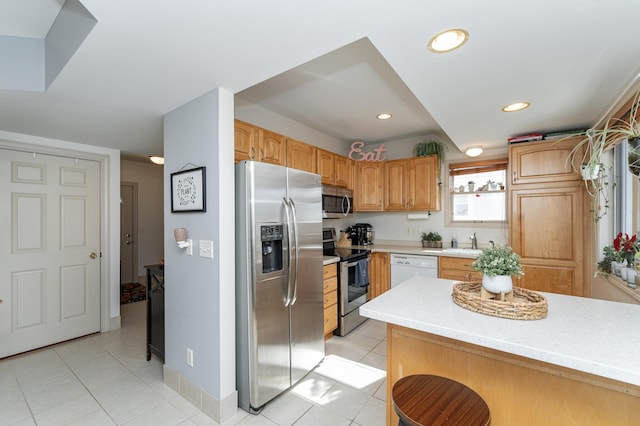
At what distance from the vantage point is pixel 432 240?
4012 mm

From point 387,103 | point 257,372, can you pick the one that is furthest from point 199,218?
point 387,103

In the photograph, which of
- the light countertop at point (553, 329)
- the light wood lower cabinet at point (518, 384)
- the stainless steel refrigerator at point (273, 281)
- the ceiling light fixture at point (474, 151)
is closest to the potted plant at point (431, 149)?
the ceiling light fixture at point (474, 151)

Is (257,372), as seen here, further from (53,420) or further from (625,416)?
(625,416)

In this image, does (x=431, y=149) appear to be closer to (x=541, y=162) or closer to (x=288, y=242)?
(x=541, y=162)

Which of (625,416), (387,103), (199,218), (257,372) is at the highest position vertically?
(387,103)

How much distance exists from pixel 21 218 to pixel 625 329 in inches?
185

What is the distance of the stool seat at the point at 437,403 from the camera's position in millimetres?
1062

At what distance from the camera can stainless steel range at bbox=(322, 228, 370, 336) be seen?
3223mm

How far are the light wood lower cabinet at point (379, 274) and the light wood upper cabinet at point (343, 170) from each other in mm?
1094

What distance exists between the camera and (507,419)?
1.24 meters

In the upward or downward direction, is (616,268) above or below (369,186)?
below

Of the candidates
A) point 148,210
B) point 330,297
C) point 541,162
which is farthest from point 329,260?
point 148,210

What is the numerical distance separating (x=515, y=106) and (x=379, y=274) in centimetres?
247

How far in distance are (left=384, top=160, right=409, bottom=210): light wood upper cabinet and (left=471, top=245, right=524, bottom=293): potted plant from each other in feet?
9.06
